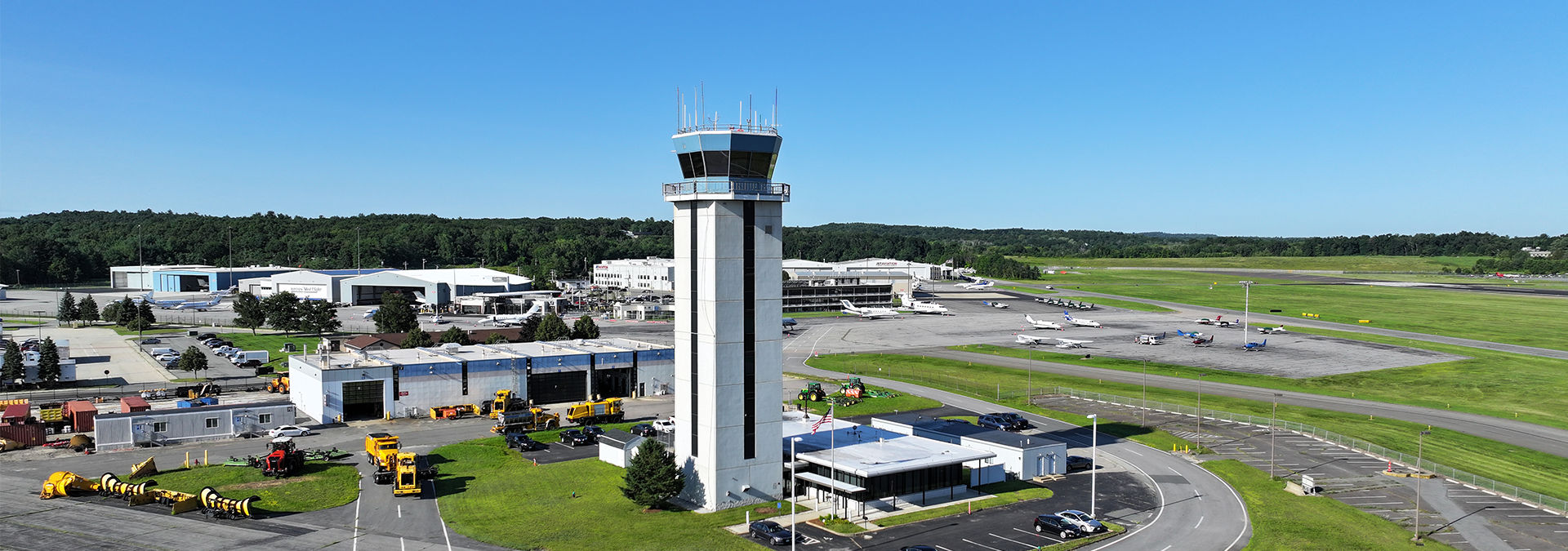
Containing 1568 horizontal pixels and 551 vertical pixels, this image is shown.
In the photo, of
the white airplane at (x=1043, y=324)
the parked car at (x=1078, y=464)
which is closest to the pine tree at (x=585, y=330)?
the parked car at (x=1078, y=464)

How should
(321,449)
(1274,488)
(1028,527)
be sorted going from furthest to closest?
(321,449) → (1274,488) → (1028,527)

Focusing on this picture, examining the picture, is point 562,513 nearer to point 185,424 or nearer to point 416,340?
point 185,424

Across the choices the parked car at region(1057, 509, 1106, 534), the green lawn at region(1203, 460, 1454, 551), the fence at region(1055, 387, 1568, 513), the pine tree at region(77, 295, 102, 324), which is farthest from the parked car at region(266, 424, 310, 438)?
the pine tree at region(77, 295, 102, 324)

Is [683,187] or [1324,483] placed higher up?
[683,187]

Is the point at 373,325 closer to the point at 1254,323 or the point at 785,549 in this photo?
the point at 785,549

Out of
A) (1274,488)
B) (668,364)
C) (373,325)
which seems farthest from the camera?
(373,325)

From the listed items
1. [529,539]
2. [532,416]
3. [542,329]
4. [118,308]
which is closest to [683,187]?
[529,539]
